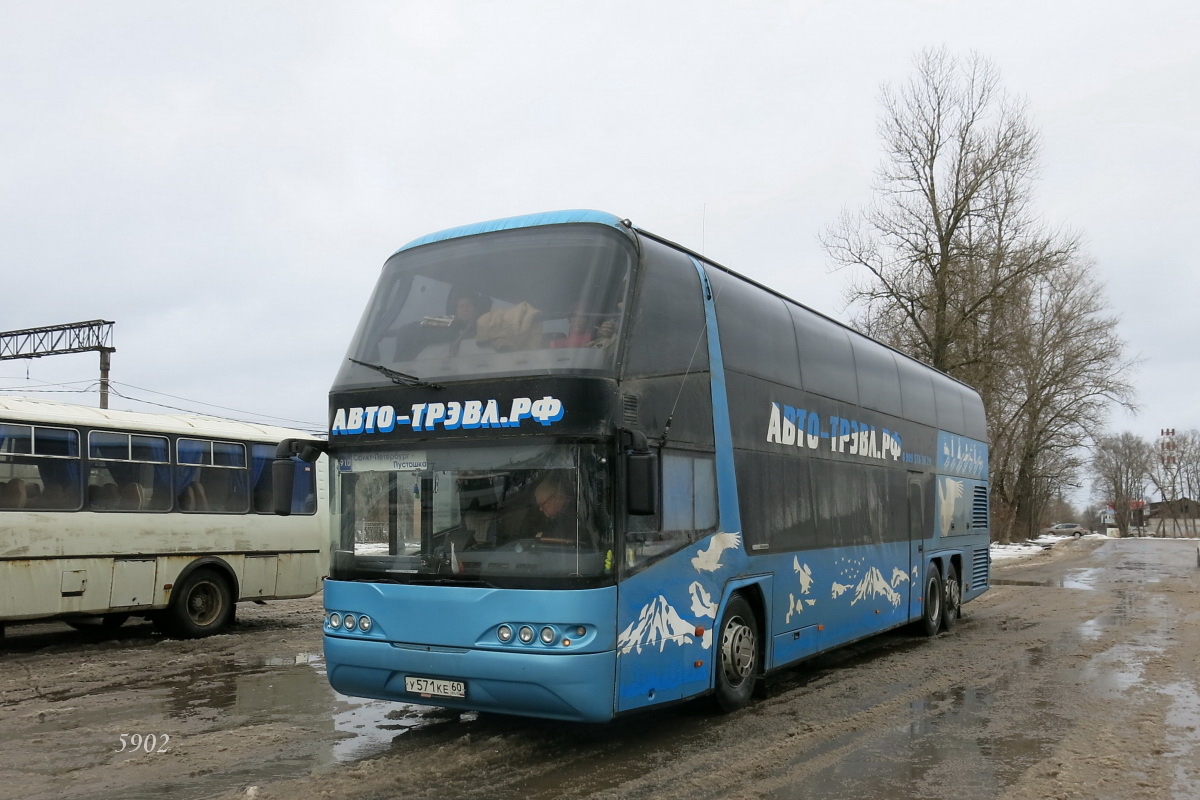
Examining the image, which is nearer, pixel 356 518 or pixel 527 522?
pixel 527 522

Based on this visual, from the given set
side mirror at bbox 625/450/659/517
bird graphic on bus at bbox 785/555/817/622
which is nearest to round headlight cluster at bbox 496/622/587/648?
side mirror at bbox 625/450/659/517

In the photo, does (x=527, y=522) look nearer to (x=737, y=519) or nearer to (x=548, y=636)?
(x=548, y=636)

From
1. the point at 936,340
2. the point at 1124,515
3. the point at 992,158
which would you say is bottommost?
the point at 1124,515

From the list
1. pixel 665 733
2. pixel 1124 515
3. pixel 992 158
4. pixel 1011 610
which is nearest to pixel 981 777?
pixel 665 733

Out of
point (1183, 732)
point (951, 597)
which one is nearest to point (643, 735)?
point (1183, 732)

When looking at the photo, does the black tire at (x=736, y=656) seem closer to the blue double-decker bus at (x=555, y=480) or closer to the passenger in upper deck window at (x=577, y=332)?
the blue double-decker bus at (x=555, y=480)

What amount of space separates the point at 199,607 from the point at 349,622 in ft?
23.7

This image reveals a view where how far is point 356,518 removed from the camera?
717 centimetres

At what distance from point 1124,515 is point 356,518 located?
109m

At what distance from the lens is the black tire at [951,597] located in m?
14.3

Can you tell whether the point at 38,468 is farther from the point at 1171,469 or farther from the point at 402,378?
the point at 1171,469

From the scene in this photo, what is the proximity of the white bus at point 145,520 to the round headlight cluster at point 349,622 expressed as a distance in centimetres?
585

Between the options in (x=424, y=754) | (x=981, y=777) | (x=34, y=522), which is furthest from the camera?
(x=34, y=522)

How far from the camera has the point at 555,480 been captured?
6508 millimetres
